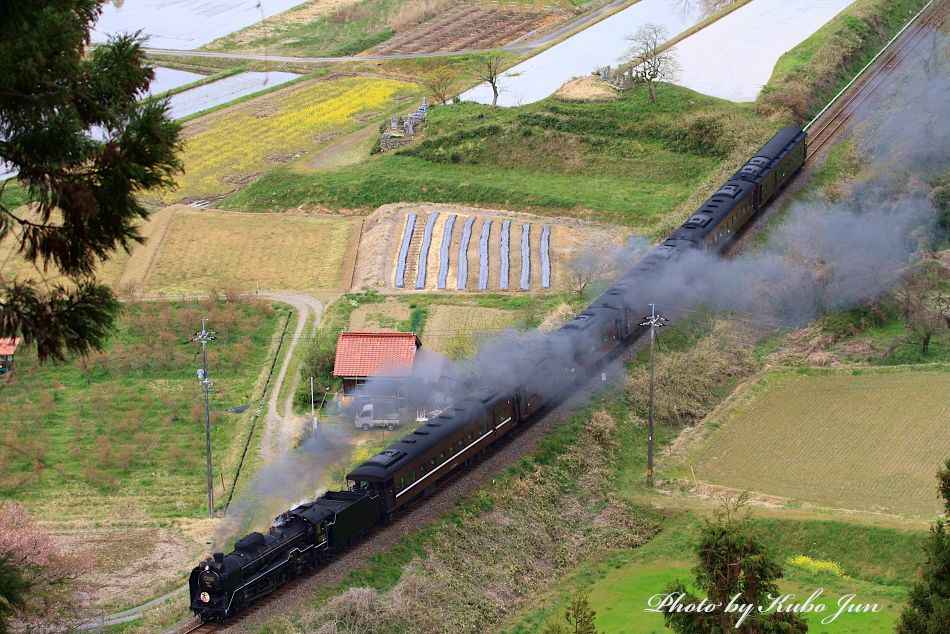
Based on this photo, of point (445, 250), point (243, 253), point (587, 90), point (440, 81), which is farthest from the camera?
point (440, 81)

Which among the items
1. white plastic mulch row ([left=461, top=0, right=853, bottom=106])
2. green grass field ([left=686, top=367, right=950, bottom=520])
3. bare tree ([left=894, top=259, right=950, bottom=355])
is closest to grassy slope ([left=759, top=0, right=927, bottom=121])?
white plastic mulch row ([left=461, top=0, right=853, bottom=106])

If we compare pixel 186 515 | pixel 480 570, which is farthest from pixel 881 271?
pixel 186 515

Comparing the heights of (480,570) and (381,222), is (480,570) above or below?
below

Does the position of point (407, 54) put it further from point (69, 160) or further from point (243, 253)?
point (69, 160)

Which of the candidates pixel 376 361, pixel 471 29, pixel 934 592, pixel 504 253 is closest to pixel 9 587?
pixel 934 592

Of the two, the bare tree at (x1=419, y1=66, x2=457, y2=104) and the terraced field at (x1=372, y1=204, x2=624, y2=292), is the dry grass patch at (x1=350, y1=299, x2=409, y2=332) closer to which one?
the terraced field at (x1=372, y1=204, x2=624, y2=292)

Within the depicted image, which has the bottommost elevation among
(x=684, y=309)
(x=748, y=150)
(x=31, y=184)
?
(x=684, y=309)

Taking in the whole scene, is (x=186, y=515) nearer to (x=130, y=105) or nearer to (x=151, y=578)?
(x=151, y=578)

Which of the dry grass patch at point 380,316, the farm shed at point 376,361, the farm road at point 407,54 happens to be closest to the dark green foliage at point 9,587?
the farm shed at point 376,361
